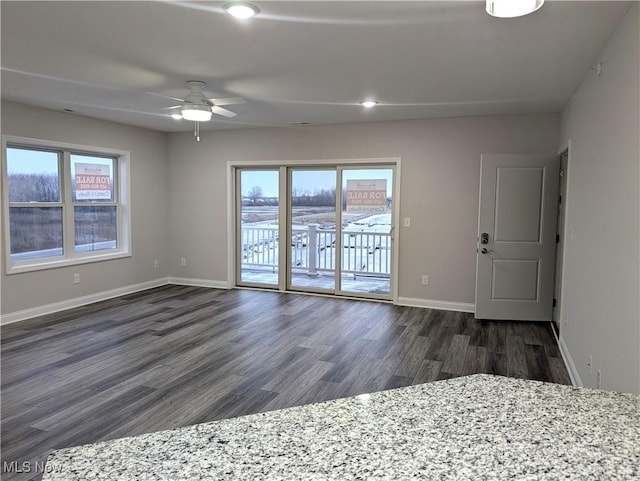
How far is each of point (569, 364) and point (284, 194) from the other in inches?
171

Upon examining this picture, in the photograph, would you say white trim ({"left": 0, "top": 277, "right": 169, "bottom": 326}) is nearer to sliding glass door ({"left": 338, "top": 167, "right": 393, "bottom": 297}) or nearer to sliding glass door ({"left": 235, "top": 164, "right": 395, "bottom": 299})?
sliding glass door ({"left": 235, "top": 164, "right": 395, "bottom": 299})

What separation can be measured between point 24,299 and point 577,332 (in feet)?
18.7

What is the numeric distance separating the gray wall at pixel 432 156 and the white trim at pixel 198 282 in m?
1.76

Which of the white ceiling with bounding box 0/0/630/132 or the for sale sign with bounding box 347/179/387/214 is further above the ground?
the white ceiling with bounding box 0/0/630/132

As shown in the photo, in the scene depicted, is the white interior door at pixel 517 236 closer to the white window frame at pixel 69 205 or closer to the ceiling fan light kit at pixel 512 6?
the ceiling fan light kit at pixel 512 6

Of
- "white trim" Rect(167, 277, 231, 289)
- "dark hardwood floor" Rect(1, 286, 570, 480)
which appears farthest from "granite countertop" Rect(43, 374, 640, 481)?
"white trim" Rect(167, 277, 231, 289)

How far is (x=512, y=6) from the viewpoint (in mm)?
2076

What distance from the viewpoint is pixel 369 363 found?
385cm

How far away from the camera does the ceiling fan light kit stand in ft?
6.68

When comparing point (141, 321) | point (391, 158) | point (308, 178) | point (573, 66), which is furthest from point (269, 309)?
point (573, 66)

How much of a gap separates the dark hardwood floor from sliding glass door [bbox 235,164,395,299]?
830 mm

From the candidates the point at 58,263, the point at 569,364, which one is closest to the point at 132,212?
the point at 58,263

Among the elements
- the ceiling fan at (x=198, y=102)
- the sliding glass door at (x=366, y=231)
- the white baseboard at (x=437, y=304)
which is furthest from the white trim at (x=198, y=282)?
the ceiling fan at (x=198, y=102)

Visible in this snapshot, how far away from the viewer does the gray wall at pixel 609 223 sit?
2158mm
